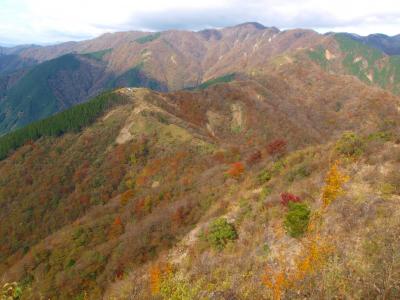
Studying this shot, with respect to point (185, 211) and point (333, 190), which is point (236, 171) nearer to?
point (185, 211)

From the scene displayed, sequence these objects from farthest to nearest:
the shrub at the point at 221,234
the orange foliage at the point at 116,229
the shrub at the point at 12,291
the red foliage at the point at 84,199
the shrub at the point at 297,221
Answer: the red foliage at the point at 84,199 → the orange foliage at the point at 116,229 → the shrub at the point at 221,234 → the shrub at the point at 297,221 → the shrub at the point at 12,291

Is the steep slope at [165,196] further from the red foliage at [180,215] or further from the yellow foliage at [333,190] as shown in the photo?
the yellow foliage at [333,190]

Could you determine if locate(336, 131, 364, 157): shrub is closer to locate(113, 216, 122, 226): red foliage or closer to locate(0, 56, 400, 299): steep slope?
locate(0, 56, 400, 299): steep slope

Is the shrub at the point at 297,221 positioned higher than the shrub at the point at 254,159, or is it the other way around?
the shrub at the point at 297,221

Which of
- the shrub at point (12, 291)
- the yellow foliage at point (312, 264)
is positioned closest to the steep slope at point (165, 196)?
the yellow foliage at point (312, 264)

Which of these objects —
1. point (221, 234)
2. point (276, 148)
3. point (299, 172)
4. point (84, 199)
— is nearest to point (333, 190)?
point (221, 234)
